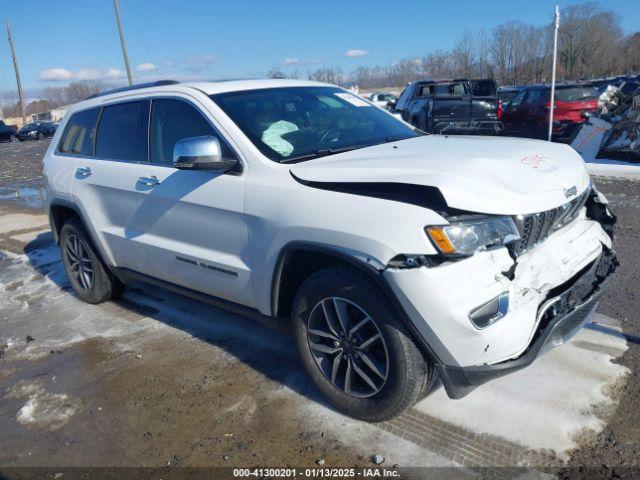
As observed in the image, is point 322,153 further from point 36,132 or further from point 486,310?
point 36,132

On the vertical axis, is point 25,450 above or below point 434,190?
below

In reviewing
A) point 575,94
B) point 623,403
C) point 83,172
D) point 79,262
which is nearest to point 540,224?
point 623,403

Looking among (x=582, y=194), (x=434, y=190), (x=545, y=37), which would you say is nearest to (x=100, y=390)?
(x=434, y=190)

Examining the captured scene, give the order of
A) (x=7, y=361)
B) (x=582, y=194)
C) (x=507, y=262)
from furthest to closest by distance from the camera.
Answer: (x=7, y=361), (x=582, y=194), (x=507, y=262)

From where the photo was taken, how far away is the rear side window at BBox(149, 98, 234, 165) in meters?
3.70

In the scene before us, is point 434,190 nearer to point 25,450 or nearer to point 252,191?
point 252,191

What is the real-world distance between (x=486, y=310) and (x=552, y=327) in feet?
1.22

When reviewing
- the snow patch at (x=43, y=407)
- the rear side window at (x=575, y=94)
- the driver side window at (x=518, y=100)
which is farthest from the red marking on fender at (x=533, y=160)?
the driver side window at (x=518, y=100)

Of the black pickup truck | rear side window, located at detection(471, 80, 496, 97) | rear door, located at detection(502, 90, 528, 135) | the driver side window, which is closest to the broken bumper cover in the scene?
the black pickup truck

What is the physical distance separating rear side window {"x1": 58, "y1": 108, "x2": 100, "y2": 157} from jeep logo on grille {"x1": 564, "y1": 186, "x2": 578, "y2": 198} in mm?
3858

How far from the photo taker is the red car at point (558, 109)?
1409cm

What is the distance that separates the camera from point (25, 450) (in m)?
3.13

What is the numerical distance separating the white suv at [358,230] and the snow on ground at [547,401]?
44 cm

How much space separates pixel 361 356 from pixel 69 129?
388 centimetres
